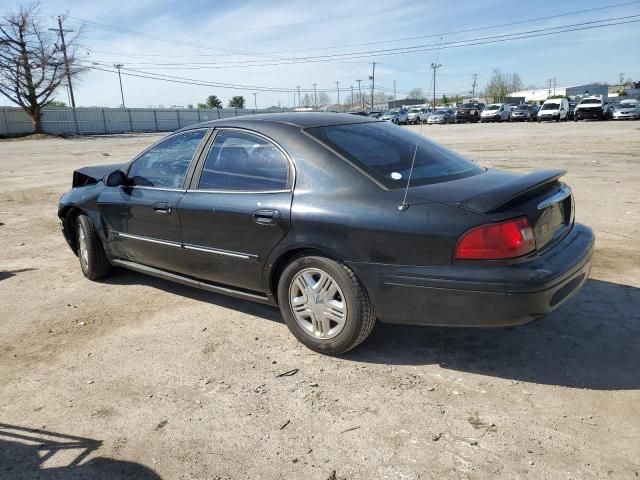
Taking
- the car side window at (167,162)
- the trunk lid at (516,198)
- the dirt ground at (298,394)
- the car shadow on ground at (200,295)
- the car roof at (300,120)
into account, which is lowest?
the dirt ground at (298,394)

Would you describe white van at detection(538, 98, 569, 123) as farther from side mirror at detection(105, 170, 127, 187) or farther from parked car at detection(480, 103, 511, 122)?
side mirror at detection(105, 170, 127, 187)

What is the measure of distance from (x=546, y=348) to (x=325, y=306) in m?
1.48

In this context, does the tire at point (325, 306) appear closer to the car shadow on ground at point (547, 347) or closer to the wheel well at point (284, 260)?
the wheel well at point (284, 260)

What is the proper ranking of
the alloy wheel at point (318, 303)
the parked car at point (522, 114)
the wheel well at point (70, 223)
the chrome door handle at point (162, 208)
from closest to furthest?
the alloy wheel at point (318, 303), the chrome door handle at point (162, 208), the wheel well at point (70, 223), the parked car at point (522, 114)

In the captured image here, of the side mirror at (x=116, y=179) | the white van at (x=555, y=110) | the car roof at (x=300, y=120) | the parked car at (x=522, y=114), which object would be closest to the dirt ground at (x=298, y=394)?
the side mirror at (x=116, y=179)

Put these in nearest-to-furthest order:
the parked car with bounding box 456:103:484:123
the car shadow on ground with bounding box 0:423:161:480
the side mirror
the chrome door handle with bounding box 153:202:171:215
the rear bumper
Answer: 1. the car shadow on ground with bounding box 0:423:161:480
2. the rear bumper
3. the chrome door handle with bounding box 153:202:171:215
4. the side mirror
5. the parked car with bounding box 456:103:484:123

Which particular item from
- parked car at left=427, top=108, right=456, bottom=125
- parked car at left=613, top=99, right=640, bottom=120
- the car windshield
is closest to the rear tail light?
the car windshield

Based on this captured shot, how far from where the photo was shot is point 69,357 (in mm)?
3604

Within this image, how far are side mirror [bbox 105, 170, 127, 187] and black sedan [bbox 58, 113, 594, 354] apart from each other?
0.01 meters

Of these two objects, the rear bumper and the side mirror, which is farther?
the side mirror

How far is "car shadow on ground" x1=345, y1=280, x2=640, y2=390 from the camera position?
307 cm

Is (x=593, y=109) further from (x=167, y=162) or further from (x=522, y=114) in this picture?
(x=167, y=162)

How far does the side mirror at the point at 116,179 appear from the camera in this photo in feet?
14.7

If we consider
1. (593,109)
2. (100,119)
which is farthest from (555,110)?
(100,119)
